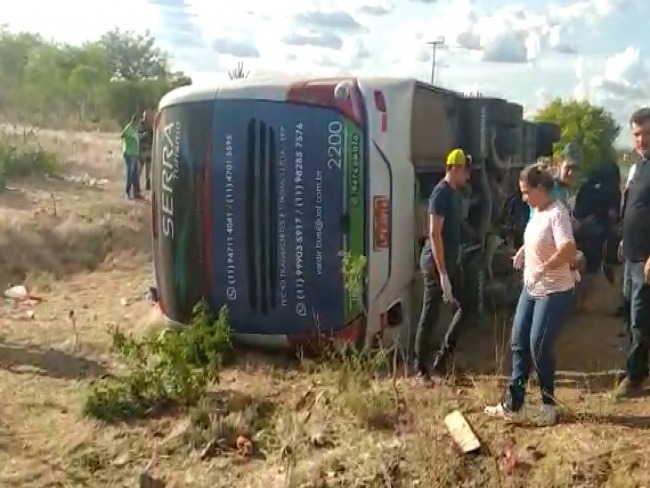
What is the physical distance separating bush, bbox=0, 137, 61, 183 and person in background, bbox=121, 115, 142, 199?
205 cm

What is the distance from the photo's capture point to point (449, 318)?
663 centimetres

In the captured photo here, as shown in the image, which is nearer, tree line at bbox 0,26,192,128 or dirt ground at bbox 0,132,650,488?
dirt ground at bbox 0,132,650,488

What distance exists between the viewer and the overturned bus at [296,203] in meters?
6.09

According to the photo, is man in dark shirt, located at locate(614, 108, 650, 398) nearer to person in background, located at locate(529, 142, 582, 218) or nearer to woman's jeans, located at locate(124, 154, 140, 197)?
person in background, located at locate(529, 142, 582, 218)

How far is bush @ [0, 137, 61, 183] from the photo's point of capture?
15555mm

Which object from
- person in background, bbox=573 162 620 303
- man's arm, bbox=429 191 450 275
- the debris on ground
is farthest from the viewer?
person in background, bbox=573 162 620 303

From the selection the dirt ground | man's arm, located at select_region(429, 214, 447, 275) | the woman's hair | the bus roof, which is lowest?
the dirt ground

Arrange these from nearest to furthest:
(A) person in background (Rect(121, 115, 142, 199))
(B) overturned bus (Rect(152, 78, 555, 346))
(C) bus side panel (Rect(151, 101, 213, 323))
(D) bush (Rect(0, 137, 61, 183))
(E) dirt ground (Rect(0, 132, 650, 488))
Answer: (E) dirt ground (Rect(0, 132, 650, 488)), (B) overturned bus (Rect(152, 78, 555, 346)), (C) bus side panel (Rect(151, 101, 213, 323)), (A) person in background (Rect(121, 115, 142, 199)), (D) bush (Rect(0, 137, 61, 183))

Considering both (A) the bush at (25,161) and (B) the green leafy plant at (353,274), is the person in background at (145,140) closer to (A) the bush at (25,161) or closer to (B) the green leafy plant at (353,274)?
(A) the bush at (25,161)

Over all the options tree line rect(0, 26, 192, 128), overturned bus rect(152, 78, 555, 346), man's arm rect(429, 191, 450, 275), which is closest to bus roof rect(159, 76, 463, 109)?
overturned bus rect(152, 78, 555, 346)

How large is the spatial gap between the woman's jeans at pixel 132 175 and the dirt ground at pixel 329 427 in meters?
6.47

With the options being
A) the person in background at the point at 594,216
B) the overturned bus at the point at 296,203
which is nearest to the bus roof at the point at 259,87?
the overturned bus at the point at 296,203

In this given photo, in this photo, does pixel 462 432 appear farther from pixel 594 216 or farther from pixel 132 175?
pixel 132 175

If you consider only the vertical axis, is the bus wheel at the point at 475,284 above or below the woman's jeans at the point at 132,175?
below
